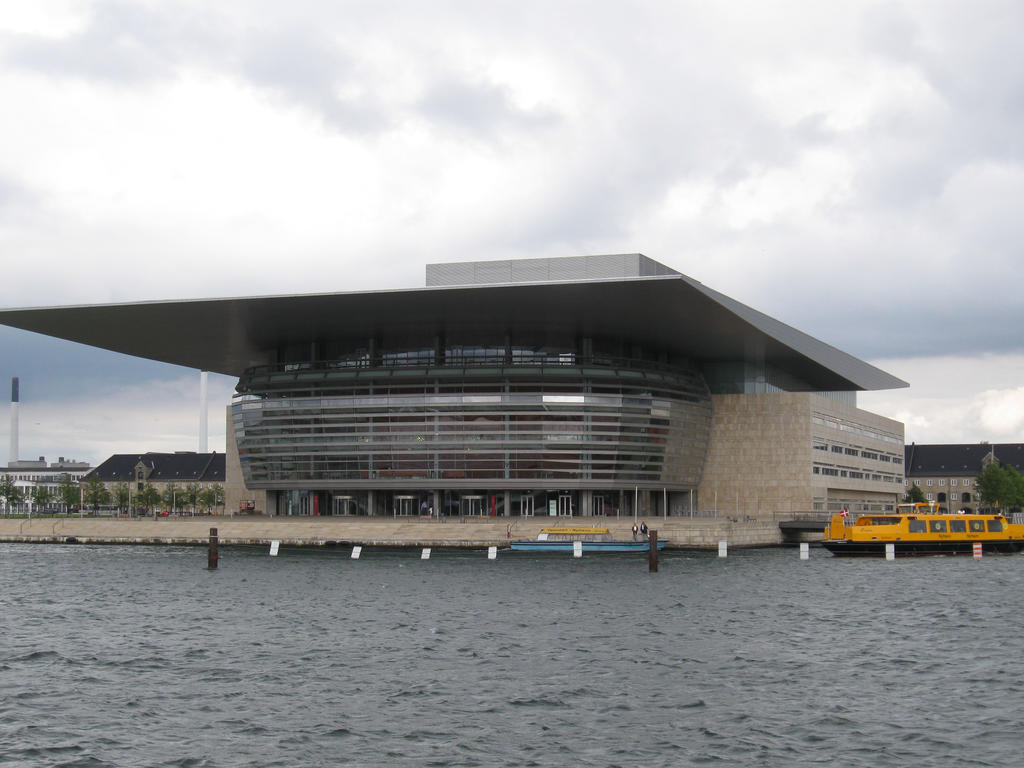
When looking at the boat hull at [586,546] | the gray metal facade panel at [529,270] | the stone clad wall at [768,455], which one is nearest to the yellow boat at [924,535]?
the boat hull at [586,546]

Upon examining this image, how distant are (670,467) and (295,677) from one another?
204 ft

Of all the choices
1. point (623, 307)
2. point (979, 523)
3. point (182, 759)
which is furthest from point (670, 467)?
point (182, 759)

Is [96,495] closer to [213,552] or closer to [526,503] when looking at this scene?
[526,503]

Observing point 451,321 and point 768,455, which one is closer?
point 451,321

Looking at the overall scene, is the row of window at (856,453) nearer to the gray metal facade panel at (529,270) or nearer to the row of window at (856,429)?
the row of window at (856,429)

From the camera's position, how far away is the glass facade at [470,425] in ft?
250

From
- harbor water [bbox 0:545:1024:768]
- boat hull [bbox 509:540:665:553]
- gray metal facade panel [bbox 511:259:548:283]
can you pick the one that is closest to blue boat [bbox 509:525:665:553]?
boat hull [bbox 509:540:665:553]

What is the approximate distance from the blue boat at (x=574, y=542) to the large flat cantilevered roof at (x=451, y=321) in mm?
13038

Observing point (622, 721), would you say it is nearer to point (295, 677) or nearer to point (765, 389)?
point (295, 677)

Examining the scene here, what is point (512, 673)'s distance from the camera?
901 inches

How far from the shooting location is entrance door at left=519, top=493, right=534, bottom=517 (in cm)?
7944

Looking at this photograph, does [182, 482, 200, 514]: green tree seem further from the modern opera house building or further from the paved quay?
the paved quay

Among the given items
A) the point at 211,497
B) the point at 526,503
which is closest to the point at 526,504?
the point at 526,503

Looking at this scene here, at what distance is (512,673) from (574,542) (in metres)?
33.7
